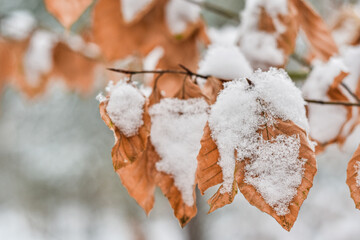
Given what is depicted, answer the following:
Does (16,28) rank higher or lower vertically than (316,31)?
lower

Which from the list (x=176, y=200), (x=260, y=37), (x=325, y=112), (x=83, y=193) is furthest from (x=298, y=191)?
(x=83, y=193)

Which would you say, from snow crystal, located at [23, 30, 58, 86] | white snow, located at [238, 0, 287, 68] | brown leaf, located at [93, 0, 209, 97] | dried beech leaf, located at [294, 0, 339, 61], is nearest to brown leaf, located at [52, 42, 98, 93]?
snow crystal, located at [23, 30, 58, 86]

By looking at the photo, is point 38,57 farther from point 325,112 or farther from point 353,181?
point 353,181

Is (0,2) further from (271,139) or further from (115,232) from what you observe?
(115,232)

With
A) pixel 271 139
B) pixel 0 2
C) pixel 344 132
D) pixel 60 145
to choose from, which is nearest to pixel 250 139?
pixel 271 139

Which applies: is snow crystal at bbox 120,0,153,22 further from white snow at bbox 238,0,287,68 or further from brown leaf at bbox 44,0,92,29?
white snow at bbox 238,0,287,68

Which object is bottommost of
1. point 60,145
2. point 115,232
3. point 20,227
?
point 115,232

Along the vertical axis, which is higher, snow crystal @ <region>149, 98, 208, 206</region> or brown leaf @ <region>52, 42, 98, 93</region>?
snow crystal @ <region>149, 98, 208, 206</region>
